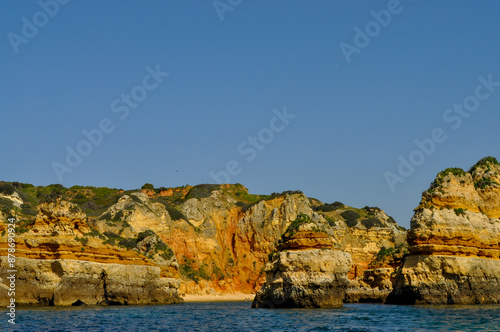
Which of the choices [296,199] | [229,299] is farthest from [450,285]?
[296,199]

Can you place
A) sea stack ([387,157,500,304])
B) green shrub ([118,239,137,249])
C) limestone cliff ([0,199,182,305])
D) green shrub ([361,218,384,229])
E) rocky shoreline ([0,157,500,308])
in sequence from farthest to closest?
1. green shrub ([361,218,384,229])
2. green shrub ([118,239,137,249])
3. sea stack ([387,157,500,304])
4. limestone cliff ([0,199,182,305])
5. rocky shoreline ([0,157,500,308])

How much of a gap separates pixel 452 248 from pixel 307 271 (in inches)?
443

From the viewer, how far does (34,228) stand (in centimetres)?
3841

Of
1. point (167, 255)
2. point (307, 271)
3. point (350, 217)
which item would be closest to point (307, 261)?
point (307, 271)

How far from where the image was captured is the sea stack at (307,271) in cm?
3256

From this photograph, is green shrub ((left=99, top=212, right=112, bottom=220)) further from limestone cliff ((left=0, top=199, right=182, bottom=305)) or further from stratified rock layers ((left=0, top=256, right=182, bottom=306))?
limestone cliff ((left=0, top=199, right=182, bottom=305))

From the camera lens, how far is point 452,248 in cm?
3750

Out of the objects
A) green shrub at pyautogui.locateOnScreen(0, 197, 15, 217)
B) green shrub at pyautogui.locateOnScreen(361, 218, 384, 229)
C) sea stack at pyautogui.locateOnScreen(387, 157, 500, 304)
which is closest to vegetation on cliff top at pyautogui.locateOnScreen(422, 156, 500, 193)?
sea stack at pyautogui.locateOnScreen(387, 157, 500, 304)

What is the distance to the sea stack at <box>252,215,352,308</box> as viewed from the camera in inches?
1282

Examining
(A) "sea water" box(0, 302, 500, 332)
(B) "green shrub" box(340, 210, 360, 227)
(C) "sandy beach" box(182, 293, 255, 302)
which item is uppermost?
(B) "green shrub" box(340, 210, 360, 227)

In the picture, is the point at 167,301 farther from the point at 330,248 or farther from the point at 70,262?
the point at 330,248

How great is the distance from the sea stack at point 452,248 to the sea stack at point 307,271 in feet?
22.5

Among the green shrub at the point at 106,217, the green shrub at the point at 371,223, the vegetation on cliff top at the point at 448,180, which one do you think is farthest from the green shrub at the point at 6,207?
the green shrub at the point at 371,223

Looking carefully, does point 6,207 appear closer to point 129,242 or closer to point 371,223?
point 129,242
